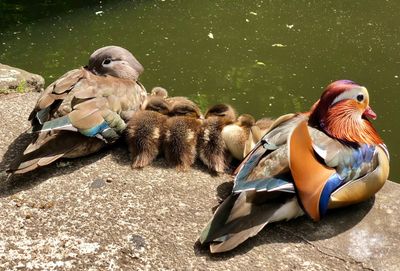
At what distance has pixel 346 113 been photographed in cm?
291

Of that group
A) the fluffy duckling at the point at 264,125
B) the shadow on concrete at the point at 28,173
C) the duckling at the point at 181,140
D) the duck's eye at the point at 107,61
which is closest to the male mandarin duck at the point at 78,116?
the shadow on concrete at the point at 28,173

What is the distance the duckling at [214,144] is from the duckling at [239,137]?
0.03 meters

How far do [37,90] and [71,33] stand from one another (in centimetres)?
286

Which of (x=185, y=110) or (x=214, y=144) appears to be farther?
(x=185, y=110)

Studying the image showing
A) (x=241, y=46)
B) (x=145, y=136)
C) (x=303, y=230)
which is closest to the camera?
(x=303, y=230)

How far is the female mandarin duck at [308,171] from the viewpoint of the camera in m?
2.70

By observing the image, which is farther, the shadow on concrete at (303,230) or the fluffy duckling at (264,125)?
the fluffy duckling at (264,125)

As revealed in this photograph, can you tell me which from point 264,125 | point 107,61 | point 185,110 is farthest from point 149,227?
point 107,61

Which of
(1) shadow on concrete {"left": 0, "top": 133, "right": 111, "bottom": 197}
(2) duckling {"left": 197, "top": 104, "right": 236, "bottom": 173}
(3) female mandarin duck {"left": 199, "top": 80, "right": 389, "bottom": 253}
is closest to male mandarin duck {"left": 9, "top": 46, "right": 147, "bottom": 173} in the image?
(1) shadow on concrete {"left": 0, "top": 133, "right": 111, "bottom": 197}

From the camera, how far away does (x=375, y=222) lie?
2920mm

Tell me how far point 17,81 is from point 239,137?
2.19 meters

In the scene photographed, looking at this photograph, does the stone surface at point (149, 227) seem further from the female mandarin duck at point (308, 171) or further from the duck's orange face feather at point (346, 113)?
the duck's orange face feather at point (346, 113)

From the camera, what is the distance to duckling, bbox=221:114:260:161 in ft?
10.8

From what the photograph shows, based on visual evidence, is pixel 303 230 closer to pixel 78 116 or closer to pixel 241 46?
pixel 78 116
